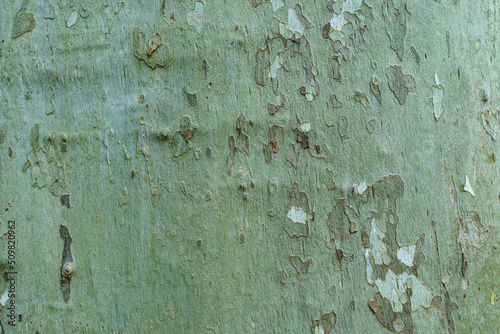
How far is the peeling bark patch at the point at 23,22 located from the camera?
902mm

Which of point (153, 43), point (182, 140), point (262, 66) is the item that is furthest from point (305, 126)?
point (153, 43)

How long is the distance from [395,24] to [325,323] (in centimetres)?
67

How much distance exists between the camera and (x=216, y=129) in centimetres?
85

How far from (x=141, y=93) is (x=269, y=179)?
33 cm

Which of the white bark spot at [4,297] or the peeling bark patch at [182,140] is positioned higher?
the peeling bark patch at [182,140]

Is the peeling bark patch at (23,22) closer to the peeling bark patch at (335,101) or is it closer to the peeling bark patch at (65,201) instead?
the peeling bark patch at (65,201)

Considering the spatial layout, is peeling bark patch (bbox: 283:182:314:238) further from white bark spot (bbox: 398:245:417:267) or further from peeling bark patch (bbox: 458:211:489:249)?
peeling bark patch (bbox: 458:211:489:249)

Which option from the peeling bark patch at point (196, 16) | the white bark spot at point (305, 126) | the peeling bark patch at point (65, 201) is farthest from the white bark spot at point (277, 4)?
the peeling bark patch at point (65, 201)

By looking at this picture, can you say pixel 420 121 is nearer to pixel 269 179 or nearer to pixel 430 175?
pixel 430 175

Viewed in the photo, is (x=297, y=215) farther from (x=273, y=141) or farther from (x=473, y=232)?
(x=473, y=232)

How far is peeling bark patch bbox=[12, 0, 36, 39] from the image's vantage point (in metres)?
0.90

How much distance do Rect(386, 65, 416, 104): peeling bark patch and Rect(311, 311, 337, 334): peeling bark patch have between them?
48 centimetres

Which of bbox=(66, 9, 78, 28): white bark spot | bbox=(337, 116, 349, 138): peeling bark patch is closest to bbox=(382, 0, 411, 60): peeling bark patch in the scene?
bbox=(337, 116, 349, 138): peeling bark patch

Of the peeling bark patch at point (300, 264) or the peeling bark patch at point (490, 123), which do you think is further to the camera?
the peeling bark patch at point (490, 123)
